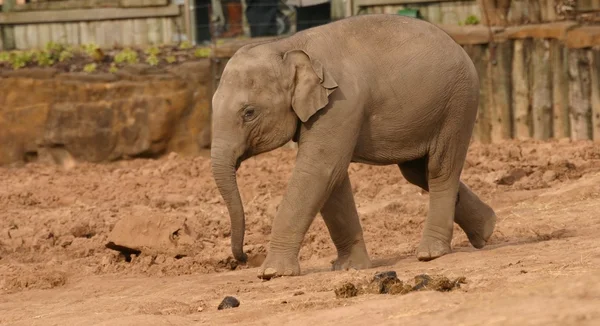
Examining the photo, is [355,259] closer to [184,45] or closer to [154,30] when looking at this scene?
[184,45]

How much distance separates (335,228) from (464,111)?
1308 millimetres

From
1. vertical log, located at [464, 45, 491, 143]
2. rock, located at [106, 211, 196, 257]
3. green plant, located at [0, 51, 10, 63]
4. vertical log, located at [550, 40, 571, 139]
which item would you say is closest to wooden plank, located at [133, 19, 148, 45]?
green plant, located at [0, 51, 10, 63]

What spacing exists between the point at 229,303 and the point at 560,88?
26.4 feet

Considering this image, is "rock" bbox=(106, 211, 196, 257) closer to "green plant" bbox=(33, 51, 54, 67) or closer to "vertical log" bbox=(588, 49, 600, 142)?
"vertical log" bbox=(588, 49, 600, 142)

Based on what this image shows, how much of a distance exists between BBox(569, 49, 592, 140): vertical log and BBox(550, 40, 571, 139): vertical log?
0.11 m

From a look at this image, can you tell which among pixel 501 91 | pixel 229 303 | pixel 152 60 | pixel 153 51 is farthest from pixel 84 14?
Answer: pixel 229 303

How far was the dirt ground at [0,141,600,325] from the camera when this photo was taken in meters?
7.20

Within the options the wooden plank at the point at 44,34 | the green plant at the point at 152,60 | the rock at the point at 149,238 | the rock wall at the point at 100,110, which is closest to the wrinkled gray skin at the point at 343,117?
the rock at the point at 149,238

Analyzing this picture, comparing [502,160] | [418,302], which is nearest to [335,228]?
[418,302]

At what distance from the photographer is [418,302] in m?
7.18

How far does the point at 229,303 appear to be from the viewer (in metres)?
8.25

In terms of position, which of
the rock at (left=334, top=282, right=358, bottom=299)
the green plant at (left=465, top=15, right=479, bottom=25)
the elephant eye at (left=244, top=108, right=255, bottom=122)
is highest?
the elephant eye at (left=244, top=108, right=255, bottom=122)

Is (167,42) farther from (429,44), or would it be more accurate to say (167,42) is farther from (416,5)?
(429,44)

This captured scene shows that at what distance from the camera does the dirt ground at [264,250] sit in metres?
7.20
